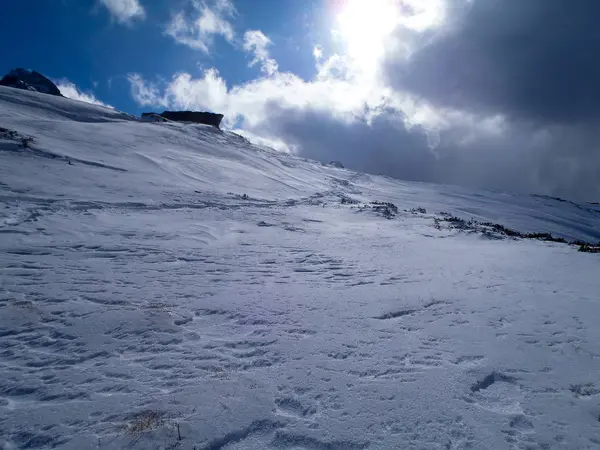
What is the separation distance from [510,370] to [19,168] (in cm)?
1679

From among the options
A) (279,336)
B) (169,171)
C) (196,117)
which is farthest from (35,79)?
(279,336)

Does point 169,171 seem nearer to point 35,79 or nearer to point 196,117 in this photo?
point 196,117

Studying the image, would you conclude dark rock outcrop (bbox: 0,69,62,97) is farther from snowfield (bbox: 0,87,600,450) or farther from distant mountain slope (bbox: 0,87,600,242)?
snowfield (bbox: 0,87,600,450)

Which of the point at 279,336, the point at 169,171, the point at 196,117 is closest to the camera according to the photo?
the point at 279,336

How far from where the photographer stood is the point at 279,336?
16.2 ft

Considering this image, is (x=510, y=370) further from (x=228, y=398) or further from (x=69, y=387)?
(x=69, y=387)

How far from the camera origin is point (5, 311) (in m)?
5.00

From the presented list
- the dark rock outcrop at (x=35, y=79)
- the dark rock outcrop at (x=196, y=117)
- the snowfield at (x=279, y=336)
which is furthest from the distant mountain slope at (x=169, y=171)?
the dark rock outcrop at (x=35, y=79)

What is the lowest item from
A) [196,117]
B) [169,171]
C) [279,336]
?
[279,336]

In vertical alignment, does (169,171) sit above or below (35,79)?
below

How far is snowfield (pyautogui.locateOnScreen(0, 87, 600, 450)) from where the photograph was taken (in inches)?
132

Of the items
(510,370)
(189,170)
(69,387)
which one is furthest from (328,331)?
(189,170)

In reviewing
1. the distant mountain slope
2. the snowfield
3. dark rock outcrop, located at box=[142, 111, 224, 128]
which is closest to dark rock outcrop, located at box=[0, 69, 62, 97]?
dark rock outcrop, located at box=[142, 111, 224, 128]

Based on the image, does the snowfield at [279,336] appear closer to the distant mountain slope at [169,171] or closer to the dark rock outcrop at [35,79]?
the distant mountain slope at [169,171]
